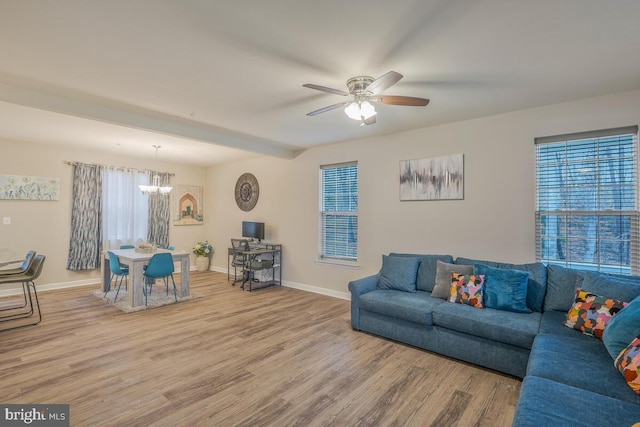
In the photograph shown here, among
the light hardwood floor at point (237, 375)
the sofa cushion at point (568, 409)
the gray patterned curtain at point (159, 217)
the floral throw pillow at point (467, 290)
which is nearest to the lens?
the sofa cushion at point (568, 409)

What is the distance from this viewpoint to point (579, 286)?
2.71 meters

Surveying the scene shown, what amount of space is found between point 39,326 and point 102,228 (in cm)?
266

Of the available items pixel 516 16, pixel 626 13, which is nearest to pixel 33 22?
pixel 516 16

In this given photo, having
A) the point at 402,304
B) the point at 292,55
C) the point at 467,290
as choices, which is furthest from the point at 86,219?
the point at 467,290

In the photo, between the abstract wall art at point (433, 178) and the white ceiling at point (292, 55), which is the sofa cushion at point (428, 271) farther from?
the white ceiling at point (292, 55)

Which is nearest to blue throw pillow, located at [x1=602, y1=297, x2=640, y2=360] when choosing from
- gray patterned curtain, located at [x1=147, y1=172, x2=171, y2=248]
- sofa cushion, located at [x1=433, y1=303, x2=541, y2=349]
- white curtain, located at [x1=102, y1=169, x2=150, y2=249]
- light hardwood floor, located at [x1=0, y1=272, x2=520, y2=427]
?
sofa cushion, located at [x1=433, y1=303, x2=541, y2=349]

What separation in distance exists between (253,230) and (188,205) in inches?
88.1

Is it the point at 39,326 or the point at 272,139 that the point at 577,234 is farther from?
the point at 39,326

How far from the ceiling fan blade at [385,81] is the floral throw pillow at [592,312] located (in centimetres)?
228

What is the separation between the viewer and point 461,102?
10.6 feet

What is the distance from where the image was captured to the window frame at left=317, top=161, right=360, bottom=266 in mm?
4965

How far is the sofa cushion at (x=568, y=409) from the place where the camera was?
136 cm

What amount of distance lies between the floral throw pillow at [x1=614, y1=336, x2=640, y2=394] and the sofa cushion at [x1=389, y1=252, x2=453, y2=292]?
73.8 inches

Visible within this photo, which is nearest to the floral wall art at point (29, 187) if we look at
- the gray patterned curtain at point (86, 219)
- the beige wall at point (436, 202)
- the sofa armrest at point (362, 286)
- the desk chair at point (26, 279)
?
the gray patterned curtain at point (86, 219)
